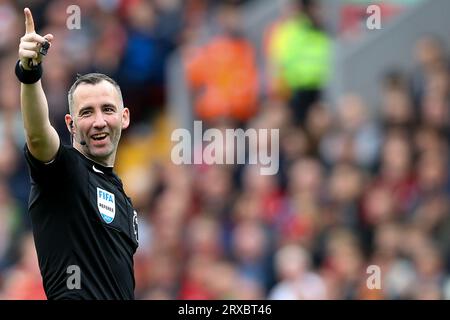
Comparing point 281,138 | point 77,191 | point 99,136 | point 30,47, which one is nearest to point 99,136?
point 99,136

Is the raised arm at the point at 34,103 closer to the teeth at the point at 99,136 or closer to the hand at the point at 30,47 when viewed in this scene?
the hand at the point at 30,47

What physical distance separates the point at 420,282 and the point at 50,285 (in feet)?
16.3

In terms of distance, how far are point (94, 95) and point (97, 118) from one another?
10 cm

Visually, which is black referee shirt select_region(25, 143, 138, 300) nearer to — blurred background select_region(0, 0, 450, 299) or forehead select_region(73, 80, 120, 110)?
forehead select_region(73, 80, 120, 110)

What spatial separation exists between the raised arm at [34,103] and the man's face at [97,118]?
0.26 m

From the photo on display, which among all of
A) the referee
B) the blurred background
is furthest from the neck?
the blurred background

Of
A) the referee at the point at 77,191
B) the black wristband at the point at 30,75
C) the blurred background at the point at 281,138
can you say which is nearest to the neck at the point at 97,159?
the referee at the point at 77,191

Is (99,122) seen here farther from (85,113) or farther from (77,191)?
(77,191)

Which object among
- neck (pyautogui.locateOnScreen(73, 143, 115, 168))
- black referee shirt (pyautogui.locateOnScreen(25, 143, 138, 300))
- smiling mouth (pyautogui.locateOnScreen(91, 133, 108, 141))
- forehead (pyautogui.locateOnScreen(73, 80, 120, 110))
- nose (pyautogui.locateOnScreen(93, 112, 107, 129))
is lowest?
black referee shirt (pyautogui.locateOnScreen(25, 143, 138, 300))

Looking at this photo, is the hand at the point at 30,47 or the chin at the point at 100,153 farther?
the chin at the point at 100,153

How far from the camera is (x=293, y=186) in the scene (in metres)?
11.4

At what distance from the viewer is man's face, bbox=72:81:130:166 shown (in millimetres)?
5516

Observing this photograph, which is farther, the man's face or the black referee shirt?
the man's face

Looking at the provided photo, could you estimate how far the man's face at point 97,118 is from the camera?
18.1 feet
